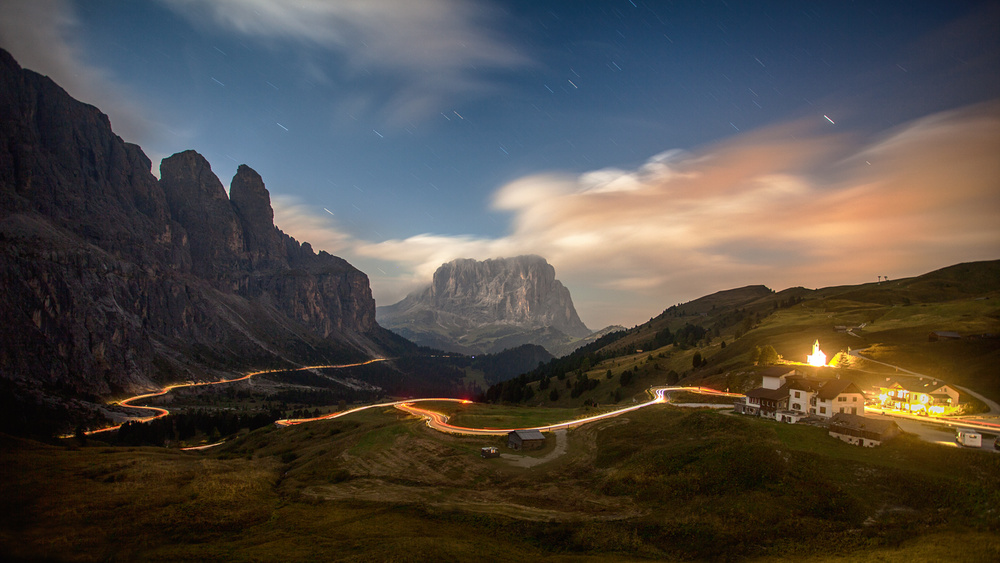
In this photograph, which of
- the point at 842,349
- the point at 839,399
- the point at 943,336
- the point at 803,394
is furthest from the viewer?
the point at 842,349

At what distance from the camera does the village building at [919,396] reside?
73188 millimetres

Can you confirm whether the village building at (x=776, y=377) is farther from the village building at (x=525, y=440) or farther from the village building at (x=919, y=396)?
the village building at (x=525, y=440)

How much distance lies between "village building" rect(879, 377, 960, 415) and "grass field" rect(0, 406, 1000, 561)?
88.2 feet

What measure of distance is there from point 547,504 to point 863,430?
39804 millimetres

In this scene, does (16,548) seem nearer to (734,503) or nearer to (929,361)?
(734,503)

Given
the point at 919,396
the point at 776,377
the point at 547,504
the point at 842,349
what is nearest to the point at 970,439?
the point at 919,396

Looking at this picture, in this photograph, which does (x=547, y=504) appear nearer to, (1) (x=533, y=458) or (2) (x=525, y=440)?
(1) (x=533, y=458)

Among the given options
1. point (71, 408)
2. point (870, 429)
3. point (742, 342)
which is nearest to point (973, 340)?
point (742, 342)

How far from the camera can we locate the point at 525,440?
73.3 metres

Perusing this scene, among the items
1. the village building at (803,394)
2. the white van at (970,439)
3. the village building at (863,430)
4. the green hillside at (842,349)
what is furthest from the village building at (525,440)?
the white van at (970,439)

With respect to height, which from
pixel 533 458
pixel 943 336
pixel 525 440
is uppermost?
pixel 943 336

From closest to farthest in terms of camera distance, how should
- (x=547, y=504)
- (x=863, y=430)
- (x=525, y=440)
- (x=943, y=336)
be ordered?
(x=547, y=504), (x=863, y=430), (x=525, y=440), (x=943, y=336)

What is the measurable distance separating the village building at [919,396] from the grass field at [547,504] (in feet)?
88.2

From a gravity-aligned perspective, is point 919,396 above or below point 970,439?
above
